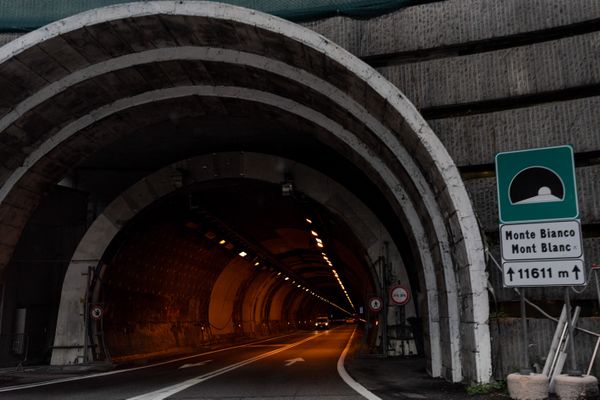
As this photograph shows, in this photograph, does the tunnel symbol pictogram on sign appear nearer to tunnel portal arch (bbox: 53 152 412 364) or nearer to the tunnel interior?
A: tunnel portal arch (bbox: 53 152 412 364)

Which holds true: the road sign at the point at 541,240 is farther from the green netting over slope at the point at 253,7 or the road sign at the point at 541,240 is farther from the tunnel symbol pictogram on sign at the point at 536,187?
the green netting over slope at the point at 253,7

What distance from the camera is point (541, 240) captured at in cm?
756

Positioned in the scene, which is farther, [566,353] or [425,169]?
[425,169]

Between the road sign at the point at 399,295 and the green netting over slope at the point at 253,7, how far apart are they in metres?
9.10

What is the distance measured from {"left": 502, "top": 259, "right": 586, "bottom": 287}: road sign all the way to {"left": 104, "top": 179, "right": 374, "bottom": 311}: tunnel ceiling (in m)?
11.2

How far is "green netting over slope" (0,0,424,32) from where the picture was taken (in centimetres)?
1071

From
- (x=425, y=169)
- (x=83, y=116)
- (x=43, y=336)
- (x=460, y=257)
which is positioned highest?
(x=83, y=116)

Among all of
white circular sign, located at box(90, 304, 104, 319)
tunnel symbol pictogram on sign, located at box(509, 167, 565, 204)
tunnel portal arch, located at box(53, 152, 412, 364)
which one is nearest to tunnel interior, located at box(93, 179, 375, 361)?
tunnel portal arch, located at box(53, 152, 412, 364)

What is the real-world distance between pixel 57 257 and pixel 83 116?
9225 millimetres

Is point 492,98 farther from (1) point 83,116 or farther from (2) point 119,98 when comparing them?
(1) point 83,116

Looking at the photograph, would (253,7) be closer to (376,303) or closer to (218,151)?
(218,151)

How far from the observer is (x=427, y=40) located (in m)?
10.4

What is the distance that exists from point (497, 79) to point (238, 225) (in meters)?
17.8

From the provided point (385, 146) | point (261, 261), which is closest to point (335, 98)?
point (385, 146)
